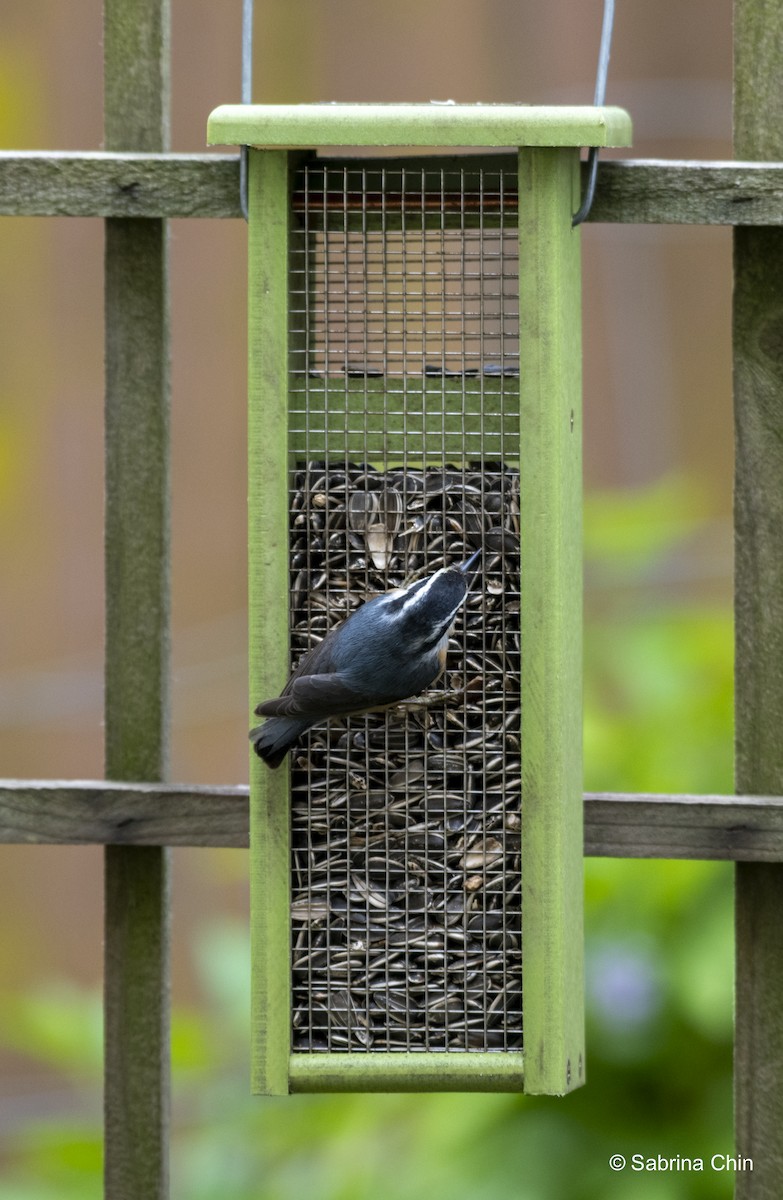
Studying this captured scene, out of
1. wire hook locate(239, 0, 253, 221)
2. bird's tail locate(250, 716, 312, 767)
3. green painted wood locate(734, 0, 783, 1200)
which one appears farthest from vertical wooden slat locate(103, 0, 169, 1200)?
green painted wood locate(734, 0, 783, 1200)

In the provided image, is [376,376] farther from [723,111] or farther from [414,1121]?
[723,111]

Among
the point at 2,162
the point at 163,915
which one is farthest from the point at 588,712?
the point at 2,162

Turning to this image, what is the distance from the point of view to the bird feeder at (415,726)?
7.43 ft

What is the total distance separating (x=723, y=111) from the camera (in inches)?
170

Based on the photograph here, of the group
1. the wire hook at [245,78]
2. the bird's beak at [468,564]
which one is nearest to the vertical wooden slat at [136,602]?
the wire hook at [245,78]

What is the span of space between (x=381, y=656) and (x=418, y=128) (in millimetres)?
685

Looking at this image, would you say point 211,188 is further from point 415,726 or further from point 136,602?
point 415,726

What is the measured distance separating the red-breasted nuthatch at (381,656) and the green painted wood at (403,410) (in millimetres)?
194

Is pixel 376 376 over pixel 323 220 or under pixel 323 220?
under

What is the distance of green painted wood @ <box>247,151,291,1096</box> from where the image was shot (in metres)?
2.23

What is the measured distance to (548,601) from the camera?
2230 millimetres

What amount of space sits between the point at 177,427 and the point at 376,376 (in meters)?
2.20

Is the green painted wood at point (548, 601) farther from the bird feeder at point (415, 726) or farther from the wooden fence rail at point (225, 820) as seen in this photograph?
the wooden fence rail at point (225, 820)

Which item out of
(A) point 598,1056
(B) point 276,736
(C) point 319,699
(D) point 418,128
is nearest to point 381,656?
(C) point 319,699
